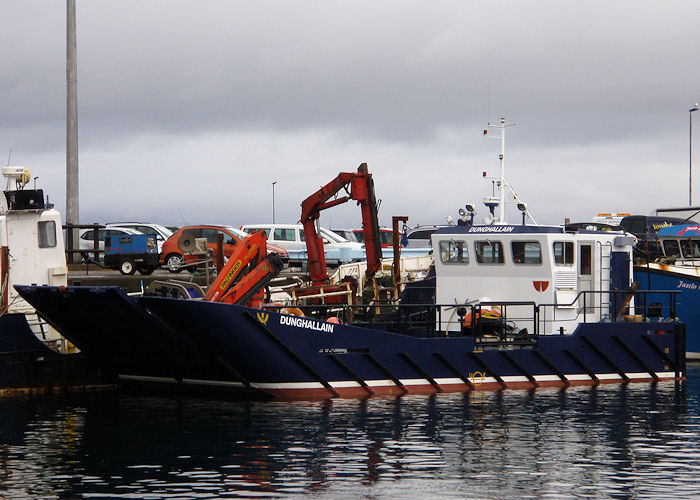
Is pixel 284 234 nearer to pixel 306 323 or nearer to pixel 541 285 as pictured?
pixel 541 285

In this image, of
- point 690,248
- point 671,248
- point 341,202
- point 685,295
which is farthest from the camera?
point 671,248

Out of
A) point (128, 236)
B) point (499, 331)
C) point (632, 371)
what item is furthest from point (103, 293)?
Answer: point (128, 236)

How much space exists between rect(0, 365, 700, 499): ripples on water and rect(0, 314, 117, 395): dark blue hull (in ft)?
2.60

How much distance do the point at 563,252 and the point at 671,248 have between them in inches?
570

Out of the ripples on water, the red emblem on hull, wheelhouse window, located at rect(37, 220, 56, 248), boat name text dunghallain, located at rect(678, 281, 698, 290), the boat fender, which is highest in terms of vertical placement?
wheelhouse window, located at rect(37, 220, 56, 248)

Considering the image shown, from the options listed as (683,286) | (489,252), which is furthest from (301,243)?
(489,252)

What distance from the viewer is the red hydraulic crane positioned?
29.1 m

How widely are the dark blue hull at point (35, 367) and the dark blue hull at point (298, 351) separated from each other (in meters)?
0.71

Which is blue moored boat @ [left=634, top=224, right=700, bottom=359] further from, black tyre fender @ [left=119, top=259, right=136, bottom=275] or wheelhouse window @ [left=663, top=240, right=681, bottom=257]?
black tyre fender @ [left=119, top=259, right=136, bottom=275]

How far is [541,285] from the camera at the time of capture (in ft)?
78.0

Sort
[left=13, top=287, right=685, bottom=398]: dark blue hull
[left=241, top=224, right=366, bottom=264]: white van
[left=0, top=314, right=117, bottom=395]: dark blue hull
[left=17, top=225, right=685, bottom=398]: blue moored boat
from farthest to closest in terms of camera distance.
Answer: [left=241, top=224, right=366, bottom=264]: white van
[left=0, top=314, right=117, bottom=395]: dark blue hull
[left=17, top=225, right=685, bottom=398]: blue moored boat
[left=13, top=287, right=685, bottom=398]: dark blue hull

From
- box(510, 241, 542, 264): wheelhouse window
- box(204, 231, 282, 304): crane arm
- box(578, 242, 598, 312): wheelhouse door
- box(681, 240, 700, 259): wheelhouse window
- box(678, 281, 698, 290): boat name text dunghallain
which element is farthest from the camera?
box(681, 240, 700, 259): wheelhouse window

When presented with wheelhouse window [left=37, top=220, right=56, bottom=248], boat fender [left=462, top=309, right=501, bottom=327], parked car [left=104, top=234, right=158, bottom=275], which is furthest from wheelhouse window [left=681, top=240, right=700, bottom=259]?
wheelhouse window [left=37, top=220, right=56, bottom=248]

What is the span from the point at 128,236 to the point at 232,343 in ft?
52.7
